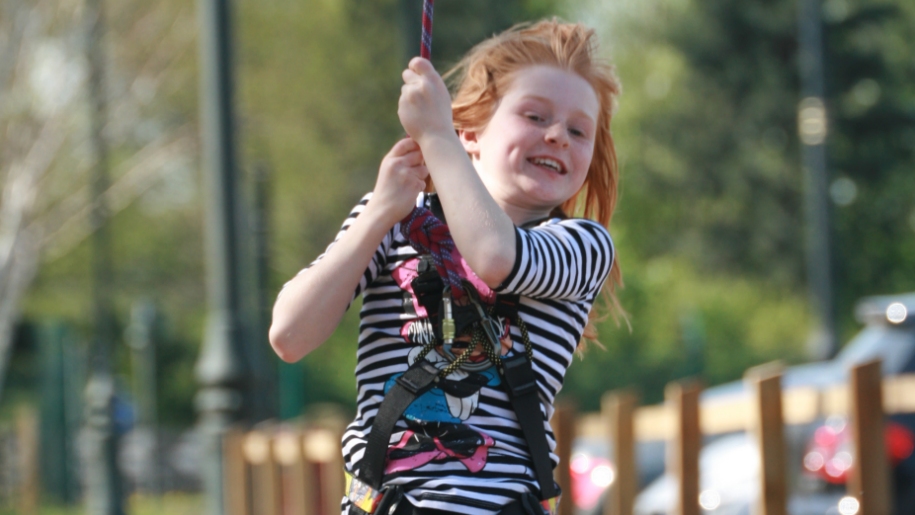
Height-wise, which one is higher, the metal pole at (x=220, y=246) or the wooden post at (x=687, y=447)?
the metal pole at (x=220, y=246)

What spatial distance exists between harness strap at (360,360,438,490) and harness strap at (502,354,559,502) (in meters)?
0.13

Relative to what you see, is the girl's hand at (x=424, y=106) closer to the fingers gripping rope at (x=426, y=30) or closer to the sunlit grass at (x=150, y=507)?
the fingers gripping rope at (x=426, y=30)

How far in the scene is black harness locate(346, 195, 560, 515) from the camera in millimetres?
1970

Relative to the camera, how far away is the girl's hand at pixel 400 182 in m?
1.97

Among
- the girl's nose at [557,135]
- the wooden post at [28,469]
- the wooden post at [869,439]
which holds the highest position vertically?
the wooden post at [28,469]

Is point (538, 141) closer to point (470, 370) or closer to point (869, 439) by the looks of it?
point (470, 370)

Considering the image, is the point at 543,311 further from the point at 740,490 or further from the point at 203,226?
the point at 203,226

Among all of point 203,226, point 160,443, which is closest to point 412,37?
point 160,443

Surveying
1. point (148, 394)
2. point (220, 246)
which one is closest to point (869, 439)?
point (220, 246)

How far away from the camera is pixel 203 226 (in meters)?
27.9

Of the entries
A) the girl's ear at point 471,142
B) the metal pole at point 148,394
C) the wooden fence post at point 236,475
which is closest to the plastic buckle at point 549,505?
the girl's ear at point 471,142

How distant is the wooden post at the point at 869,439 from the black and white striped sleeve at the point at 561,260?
115 cm

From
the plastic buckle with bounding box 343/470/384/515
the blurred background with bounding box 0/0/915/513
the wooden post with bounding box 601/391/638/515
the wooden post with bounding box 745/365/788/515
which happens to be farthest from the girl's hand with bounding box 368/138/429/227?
the blurred background with bounding box 0/0/915/513

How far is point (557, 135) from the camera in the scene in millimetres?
2104
